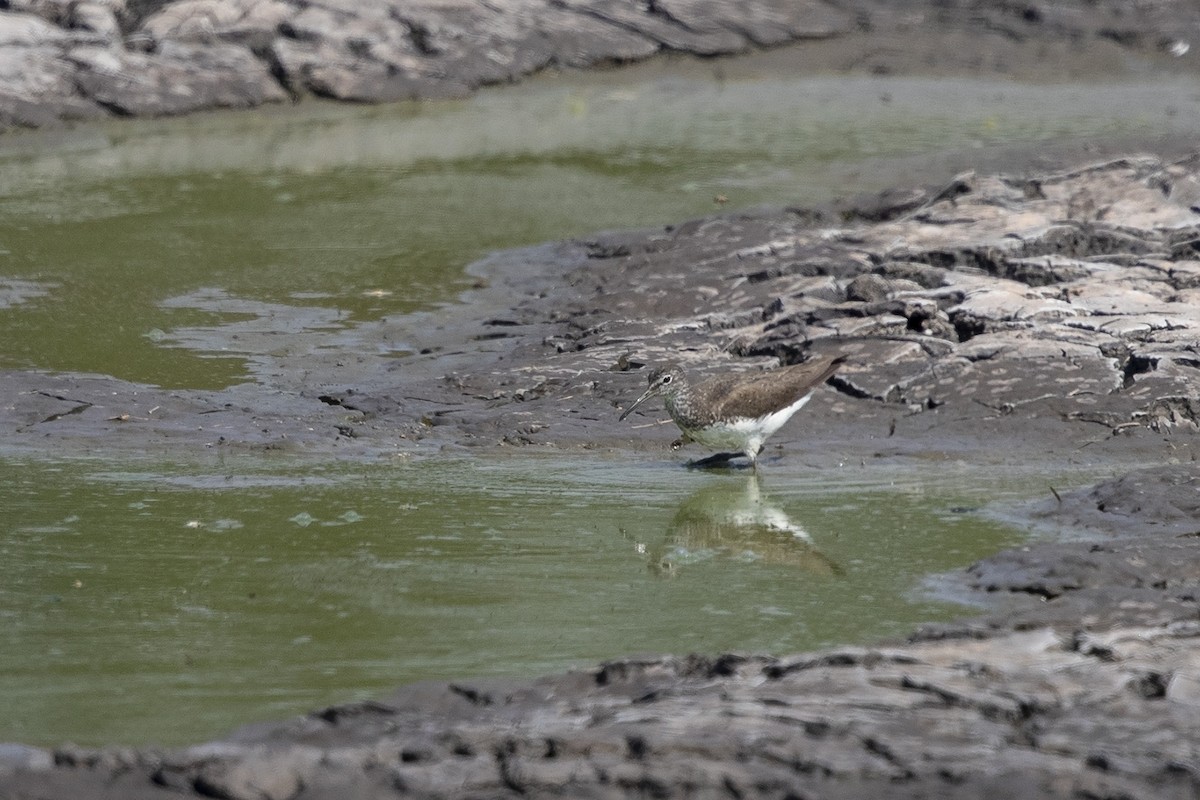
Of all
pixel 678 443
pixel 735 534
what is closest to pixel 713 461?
pixel 678 443

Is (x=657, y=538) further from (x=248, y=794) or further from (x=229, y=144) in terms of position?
(x=229, y=144)

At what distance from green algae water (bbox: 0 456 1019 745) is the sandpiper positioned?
0.21 m

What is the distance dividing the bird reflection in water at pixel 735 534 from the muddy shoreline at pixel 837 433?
27.9 inches

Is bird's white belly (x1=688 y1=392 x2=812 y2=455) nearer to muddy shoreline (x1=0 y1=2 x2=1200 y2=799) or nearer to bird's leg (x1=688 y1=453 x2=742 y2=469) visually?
bird's leg (x1=688 y1=453 x2=742 y2=469)

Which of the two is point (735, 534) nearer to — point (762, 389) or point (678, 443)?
point (762, 389)

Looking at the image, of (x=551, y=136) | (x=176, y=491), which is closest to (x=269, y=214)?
(x=551, y=136)

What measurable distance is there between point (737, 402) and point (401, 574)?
2224 millimetres

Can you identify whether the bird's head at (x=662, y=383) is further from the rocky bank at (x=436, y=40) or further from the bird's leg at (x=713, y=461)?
the rocky bank at (x=436, y=40)

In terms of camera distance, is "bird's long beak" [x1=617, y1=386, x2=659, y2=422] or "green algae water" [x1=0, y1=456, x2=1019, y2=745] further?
"bird's long beak" [x1=617, y1=386, x2=659, y2=422]

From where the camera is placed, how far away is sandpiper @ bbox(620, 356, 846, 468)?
8.36m

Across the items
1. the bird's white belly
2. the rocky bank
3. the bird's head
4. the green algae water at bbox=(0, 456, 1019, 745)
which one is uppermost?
the rocky bank

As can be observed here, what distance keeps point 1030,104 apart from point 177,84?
28.7 ft

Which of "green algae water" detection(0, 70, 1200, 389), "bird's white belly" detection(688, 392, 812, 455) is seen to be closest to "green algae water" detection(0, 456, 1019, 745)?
"bird's white belly" detection(688, 392, 812, 455)

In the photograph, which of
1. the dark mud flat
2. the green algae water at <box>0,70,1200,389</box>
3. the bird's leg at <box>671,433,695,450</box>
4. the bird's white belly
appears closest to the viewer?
the dark mud flat
